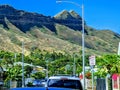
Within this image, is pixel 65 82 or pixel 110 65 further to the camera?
pixel 110 65

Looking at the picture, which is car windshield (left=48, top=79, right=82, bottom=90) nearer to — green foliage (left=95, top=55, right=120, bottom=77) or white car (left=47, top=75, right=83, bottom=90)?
white car (left=47, top=75, right=83, bottom=90)

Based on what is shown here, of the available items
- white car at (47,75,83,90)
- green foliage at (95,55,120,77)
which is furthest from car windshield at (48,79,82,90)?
green foliage at (95,55,120,77)

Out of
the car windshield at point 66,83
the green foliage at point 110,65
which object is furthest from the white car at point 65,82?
the green foliage at point 110,65

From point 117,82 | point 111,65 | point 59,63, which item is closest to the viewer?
point 117,82

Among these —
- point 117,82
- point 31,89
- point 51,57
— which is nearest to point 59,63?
point 51,57

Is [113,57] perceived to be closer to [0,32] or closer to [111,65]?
[111,65]

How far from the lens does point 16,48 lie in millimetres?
188750

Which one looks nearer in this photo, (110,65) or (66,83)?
(66,83)

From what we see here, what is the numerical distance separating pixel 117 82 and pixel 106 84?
4.81 meters

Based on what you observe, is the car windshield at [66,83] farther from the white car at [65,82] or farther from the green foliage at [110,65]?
the green foliage at [110,65]

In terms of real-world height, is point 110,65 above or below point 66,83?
above

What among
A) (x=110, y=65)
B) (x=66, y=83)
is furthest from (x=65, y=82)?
(x=110, y=65)

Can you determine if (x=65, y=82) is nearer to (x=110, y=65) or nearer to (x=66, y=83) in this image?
(x=66, y=83)

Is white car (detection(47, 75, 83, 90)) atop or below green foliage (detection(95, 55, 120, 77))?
below
